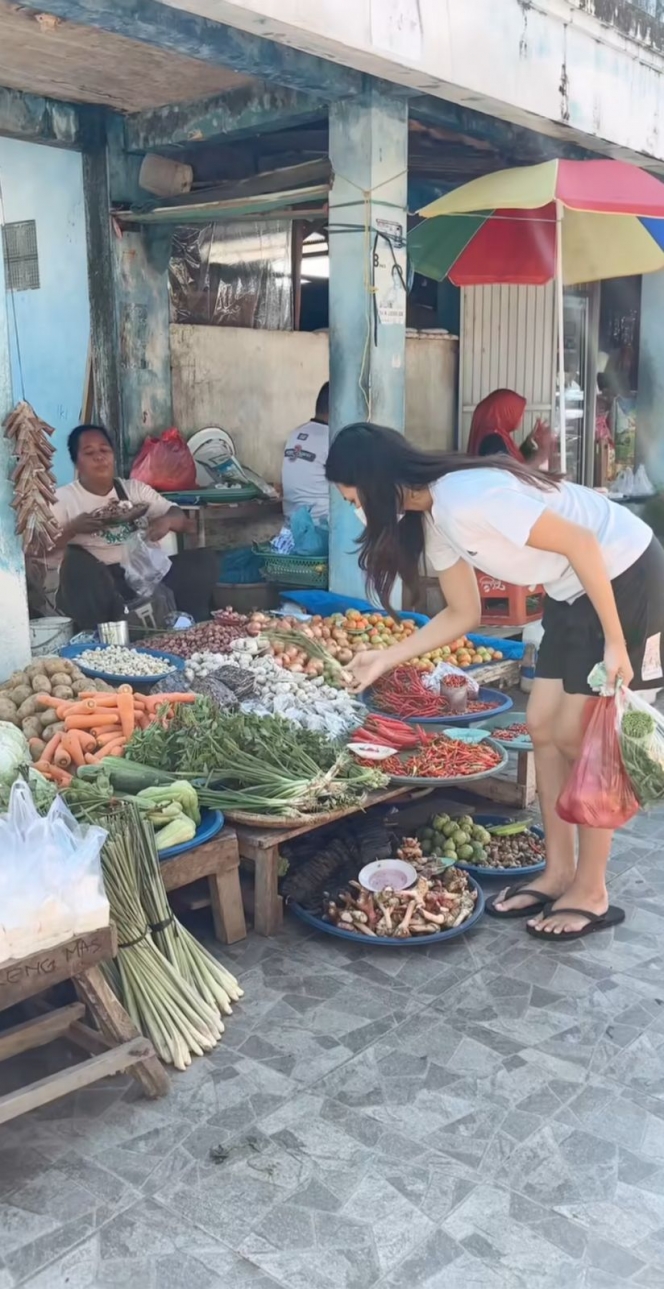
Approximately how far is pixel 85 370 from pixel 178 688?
3.43m

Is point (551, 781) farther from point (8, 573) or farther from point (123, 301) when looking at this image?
point (123, 301)

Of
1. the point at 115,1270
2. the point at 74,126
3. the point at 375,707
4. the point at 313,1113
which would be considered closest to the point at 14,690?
the point at 375,707

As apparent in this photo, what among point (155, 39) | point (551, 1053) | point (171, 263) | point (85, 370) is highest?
point (155, 39)

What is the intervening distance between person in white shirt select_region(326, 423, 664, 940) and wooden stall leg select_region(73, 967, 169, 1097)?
151 cm

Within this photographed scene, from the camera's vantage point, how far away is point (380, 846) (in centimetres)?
409

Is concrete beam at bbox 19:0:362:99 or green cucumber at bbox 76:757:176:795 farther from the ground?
concrete beam at bbox 19:0:362:99

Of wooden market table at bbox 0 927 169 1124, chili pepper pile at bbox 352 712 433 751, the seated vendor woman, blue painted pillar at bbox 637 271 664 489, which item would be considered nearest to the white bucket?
the seated vendor woman

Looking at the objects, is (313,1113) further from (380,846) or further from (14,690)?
(14,690)

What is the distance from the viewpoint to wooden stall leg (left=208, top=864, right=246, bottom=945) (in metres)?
3.67

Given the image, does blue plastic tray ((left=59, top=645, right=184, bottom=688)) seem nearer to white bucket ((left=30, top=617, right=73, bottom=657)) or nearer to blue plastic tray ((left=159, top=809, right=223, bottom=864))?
white bucket ((left=30, top=617, right=73, bottom=657))

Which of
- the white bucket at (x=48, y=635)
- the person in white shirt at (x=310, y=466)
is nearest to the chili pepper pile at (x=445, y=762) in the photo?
the white bucket at (x=48, y=635)

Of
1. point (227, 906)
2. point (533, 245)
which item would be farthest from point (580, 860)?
point (533, 245)

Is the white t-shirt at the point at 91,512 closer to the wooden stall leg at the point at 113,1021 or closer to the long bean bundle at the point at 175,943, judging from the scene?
the long bean bundle at the point at 175,943

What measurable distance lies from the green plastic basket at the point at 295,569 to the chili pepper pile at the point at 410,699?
1766 mm
